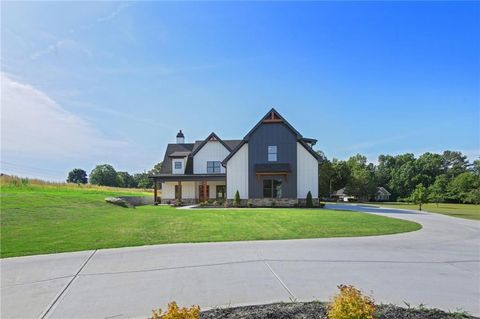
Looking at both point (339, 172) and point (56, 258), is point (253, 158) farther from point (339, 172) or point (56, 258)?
point (339, 172)

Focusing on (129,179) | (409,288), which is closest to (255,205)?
(409,288)

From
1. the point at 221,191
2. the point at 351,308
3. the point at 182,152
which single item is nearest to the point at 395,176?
the point at 221,191

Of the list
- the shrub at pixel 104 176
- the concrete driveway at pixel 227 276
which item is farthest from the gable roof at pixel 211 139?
the shrub at pixel 104 176

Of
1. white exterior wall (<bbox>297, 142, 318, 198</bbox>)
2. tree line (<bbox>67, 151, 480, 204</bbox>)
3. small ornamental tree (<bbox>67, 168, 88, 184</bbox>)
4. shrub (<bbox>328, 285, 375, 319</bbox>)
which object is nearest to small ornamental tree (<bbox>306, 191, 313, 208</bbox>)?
white exterior wall (<bbox>297, 142, 318, 198</bbox>)

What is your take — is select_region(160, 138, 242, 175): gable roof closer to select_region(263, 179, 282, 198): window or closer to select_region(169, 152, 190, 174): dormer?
select_region(169, 152, 190, 174): dormer

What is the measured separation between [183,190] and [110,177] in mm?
64123

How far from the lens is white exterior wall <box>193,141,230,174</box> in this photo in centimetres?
3609

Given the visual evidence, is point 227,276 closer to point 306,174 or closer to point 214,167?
point 306,174

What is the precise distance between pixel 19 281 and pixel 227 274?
3.77 m

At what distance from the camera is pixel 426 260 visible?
7.58 metres

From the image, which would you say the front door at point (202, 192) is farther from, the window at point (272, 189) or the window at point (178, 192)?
the window at point (272, 189)

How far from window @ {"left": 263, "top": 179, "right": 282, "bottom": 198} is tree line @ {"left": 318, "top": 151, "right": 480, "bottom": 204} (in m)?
21.4

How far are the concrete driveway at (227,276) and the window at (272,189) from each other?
1993 cm

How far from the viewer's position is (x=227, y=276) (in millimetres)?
6191
